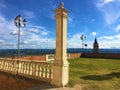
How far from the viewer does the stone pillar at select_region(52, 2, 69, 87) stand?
787cm

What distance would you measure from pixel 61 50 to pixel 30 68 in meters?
2.66

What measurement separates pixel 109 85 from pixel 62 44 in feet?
10.2

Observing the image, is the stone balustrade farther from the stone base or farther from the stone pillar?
the stone pillar

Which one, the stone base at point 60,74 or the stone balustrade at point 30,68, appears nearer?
the stone base at point 60,74

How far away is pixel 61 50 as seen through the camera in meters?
7.88

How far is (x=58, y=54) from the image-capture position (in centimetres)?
794

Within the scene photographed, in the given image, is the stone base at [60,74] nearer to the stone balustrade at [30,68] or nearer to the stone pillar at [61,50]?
the stone pillar at [61,50]

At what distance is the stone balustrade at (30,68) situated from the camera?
8625 mm

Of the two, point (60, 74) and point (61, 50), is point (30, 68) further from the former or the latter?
point (61, 50)

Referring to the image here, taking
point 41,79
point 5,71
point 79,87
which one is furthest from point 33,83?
point 5,71

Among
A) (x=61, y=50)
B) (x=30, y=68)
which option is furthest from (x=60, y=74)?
(x=30, y=68)

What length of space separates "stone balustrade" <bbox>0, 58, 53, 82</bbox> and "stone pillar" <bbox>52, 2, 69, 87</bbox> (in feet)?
1.82

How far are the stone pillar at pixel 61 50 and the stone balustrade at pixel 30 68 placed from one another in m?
0.55

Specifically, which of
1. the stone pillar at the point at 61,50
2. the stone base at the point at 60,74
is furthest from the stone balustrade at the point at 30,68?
the stone pillar at the point at 61,50
